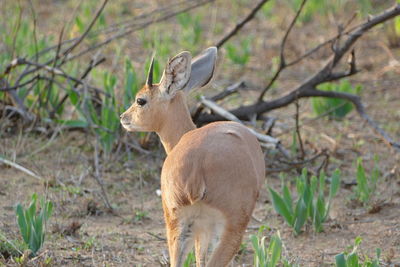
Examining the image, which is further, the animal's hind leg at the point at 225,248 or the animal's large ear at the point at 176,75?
the animal's large ear at the point at 176,75

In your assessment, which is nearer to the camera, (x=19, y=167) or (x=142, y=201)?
(x=142, y=201)

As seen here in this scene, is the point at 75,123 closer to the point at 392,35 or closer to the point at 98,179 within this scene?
the point at 98,179

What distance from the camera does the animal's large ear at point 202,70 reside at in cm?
439

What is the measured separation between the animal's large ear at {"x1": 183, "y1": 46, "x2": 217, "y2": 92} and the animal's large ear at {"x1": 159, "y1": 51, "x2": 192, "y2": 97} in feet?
0.71

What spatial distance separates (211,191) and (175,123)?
935 mm

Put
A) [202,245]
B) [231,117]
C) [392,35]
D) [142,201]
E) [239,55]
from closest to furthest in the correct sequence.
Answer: [202,245], [142,201], [231,117], [239,55], [392,35]

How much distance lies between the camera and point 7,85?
229 inches

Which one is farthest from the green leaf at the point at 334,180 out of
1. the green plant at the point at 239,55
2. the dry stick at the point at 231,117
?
the green plant at the point at 239,55

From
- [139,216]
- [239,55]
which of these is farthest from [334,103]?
[139,216]

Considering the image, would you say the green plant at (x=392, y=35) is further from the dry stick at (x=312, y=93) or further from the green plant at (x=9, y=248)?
the green plant at (x=9, y=248)

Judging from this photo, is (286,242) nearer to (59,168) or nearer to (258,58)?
(59,168)

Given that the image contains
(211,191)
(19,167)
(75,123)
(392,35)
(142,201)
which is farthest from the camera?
(392,35)

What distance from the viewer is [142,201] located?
17.1 ft

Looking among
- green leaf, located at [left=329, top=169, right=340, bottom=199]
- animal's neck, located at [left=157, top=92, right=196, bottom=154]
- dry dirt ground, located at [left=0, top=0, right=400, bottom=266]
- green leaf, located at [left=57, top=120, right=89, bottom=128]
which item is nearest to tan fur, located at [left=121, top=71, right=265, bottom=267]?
animal's neck, located at [left=157, top=92, right=196, bottom=154]
